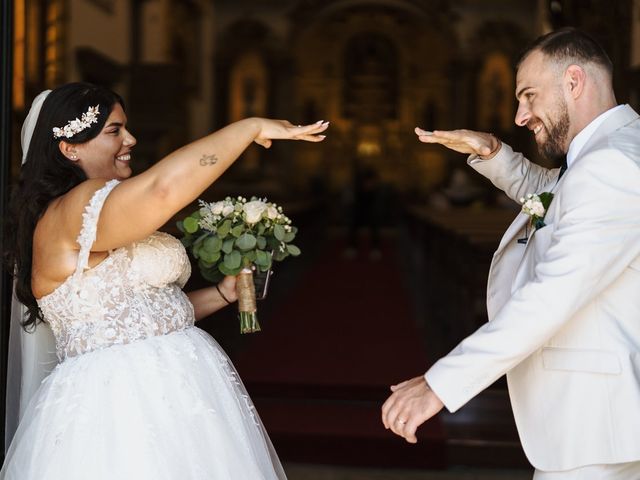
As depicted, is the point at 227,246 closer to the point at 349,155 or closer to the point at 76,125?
the point at 76,125

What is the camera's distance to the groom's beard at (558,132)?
2262mm

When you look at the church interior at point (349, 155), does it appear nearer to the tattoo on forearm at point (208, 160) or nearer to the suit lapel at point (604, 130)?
the suit lapel at point (604, 130)

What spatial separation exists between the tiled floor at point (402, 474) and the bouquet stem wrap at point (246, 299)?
2.00 meters

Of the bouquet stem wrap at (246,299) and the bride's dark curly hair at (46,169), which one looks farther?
the bouquet stem wrap at (246,299)

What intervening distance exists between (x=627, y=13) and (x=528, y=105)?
4.26 metres

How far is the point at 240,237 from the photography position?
2609mm

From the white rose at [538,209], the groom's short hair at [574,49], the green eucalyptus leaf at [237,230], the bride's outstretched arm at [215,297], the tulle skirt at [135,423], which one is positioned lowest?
the tulle skirt at [135,423]

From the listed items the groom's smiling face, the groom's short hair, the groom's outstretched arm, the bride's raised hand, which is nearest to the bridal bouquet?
the bride's raised hand

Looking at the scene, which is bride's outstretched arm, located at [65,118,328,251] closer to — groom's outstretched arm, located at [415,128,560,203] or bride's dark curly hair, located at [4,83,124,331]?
bride's dark curly hair, located at [4,83,124,331]

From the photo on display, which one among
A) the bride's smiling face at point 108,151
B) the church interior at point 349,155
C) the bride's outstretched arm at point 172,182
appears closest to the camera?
the bride's outstretched arm at point 172,182

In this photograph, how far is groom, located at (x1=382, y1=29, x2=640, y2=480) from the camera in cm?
203

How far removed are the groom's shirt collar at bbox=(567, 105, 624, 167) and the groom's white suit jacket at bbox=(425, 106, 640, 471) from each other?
2 cm

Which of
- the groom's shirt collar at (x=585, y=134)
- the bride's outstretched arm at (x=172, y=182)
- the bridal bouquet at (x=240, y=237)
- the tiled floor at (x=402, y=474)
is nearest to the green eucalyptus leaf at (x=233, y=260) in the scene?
the bridal bouquet at (x=240, y=237)

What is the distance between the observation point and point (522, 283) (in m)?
2.26
